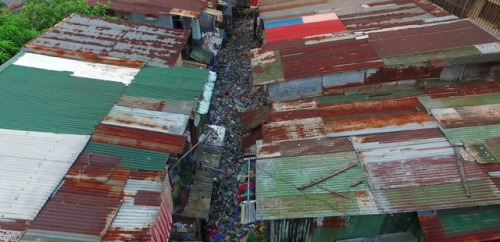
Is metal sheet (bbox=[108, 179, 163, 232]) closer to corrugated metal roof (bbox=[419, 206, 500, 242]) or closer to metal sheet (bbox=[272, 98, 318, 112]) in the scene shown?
metal sheet (bbox=[272, 98, 318, 112])

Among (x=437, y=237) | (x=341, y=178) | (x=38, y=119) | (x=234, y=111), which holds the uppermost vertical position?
(x=38, y=119)

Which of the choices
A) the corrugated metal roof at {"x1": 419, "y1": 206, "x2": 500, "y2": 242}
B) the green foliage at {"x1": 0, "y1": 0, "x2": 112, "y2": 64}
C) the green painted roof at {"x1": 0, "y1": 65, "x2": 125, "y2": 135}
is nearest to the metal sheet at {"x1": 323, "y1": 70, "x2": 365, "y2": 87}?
the corrugated metal roof at {"x1": 419, "y1": 206, "x2": 500, "y2": 242}

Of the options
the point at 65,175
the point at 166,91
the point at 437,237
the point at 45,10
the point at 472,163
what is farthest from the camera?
the point at 45,10

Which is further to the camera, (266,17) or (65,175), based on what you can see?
(266,17)

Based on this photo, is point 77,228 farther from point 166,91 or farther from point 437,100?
point 437,100

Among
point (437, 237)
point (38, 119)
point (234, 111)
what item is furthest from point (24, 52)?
point (437, 237)

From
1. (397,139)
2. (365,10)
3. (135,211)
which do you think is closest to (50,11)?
(135,211)

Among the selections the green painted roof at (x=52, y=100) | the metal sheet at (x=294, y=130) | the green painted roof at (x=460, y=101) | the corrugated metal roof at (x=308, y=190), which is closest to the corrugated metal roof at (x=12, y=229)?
the green painted roof at (x=52, y=100)

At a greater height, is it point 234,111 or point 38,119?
point 38,119
